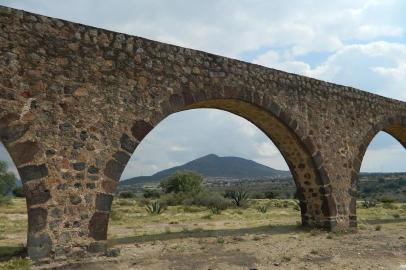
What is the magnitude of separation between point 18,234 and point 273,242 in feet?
22.2

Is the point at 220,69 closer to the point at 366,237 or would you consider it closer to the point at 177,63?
the point at 177,63

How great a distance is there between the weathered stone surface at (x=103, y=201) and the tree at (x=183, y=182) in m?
26.3

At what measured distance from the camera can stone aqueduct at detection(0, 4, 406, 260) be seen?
636cm

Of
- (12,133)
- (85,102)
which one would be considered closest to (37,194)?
(12,133)

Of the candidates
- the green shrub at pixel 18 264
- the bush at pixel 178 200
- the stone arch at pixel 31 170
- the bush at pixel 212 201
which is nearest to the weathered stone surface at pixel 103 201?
the stone arch at pixel 31 170

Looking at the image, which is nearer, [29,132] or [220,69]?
[29,132]

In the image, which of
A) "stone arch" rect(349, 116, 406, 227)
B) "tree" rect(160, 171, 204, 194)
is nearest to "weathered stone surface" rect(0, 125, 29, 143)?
"stone arch" rect(349, 116, 406, 227)

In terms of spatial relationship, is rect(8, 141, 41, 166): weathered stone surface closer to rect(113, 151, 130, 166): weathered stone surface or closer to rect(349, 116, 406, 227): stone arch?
rect(113, 151, 130, 166): weathered stone surface

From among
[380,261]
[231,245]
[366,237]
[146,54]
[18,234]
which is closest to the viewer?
[380,261]

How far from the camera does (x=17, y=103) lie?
6.35 metres

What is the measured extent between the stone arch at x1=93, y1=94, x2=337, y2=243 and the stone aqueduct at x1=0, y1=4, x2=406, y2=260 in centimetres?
5

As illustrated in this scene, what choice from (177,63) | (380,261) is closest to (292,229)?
(380,261)

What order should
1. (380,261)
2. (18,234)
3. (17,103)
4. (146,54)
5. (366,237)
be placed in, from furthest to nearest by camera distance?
(18,234), (366,237), (146,54), (380,261), (17,103)

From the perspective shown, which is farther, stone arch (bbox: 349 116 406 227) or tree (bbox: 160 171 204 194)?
tree (bbox: 160 171 204 194)
